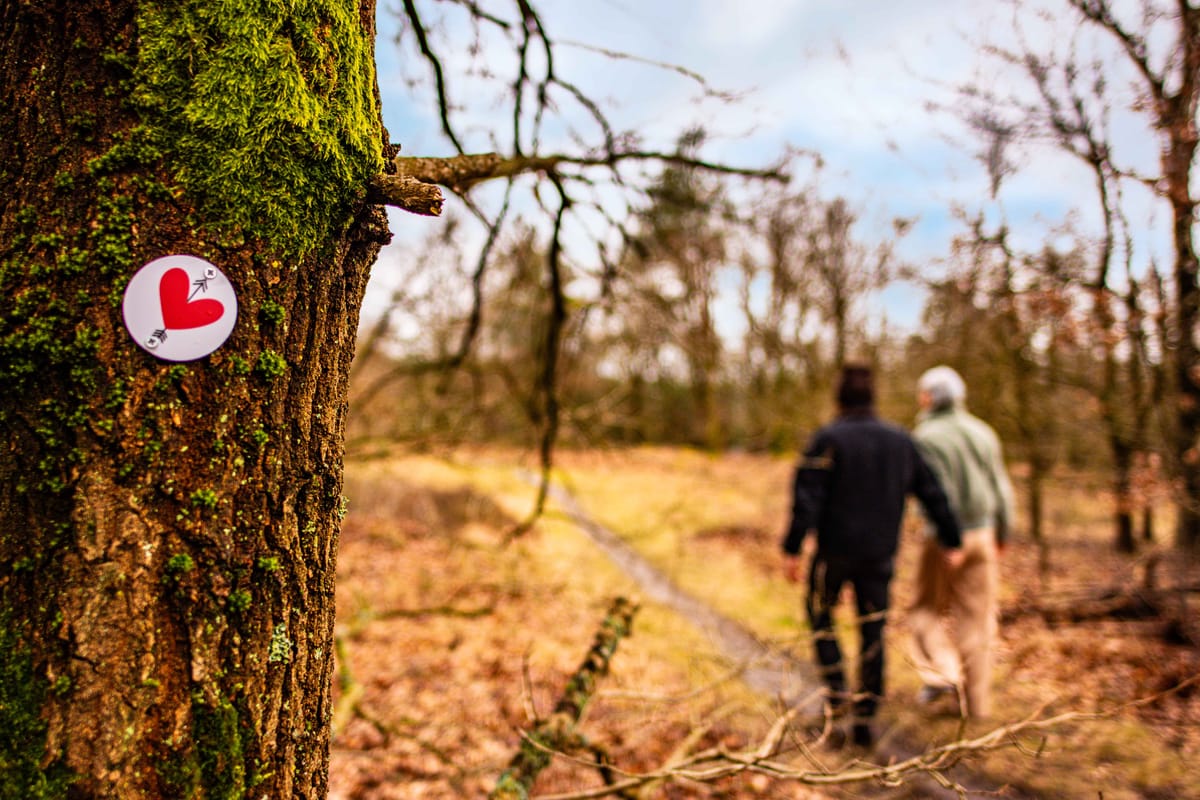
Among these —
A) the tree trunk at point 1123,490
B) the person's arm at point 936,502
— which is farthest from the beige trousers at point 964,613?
the tree trunk at point 1123,490

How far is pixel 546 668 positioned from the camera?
5.06 meters

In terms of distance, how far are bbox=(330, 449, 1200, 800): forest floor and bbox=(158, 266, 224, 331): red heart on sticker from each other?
1.58 meters

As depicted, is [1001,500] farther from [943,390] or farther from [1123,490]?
[1123,490]

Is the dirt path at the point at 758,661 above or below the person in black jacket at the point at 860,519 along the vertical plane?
below

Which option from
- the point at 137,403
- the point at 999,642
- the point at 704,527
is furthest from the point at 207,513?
the point at 704,527

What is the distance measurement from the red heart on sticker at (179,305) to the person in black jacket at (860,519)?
3.44m

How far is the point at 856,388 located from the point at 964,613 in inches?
66.8

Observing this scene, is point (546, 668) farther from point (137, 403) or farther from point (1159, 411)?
point (1159, 411)

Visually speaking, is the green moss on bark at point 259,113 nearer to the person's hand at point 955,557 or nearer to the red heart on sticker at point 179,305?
the red heart on sticker at point 179,305

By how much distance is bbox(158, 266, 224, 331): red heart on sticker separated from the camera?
3.34 feet

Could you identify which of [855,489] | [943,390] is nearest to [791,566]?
[855,489]

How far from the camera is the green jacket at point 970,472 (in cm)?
420

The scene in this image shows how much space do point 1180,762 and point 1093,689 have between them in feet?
3.54

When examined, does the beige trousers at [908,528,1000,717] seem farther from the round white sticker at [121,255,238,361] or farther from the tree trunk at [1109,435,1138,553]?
the round white sticker at [121,255,238,361]
